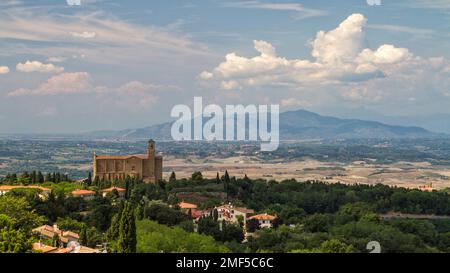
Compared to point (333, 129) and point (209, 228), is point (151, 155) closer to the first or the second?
point (209, 228)

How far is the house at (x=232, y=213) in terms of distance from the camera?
26.9m

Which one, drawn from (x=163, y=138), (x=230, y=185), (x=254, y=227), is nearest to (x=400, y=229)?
(x=254, y=227)

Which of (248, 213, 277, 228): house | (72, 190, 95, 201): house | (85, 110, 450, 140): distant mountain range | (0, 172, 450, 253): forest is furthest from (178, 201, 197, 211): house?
(85, 110, 450, 140): distant mountain range

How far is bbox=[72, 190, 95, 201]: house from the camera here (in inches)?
1041

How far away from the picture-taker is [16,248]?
12117 mm

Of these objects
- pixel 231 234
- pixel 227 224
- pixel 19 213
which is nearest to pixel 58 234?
pixel 19 213

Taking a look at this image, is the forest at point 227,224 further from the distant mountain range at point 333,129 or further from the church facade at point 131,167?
the distant mountain range at point 333,129

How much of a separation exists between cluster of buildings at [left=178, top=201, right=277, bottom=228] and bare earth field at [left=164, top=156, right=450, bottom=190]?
23.3 meters

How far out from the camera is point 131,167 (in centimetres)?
3591

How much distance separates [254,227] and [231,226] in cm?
321

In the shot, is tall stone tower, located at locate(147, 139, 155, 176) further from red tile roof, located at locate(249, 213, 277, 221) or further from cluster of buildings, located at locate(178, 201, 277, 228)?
red tile roof, located at locate(249, 213, 277, 221)

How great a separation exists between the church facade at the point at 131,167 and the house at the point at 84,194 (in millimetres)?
7852

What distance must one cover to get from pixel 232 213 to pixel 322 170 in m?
40.5
